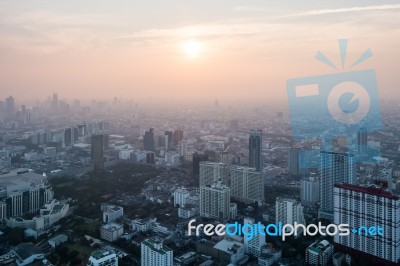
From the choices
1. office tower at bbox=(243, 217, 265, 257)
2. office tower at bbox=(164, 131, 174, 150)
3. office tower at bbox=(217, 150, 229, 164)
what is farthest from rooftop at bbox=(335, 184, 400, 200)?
office tower at bbox=(164, 131, 174, 150)

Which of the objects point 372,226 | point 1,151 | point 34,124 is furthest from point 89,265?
point 34,124

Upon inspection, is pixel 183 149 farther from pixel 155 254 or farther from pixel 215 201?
pixel 155 254

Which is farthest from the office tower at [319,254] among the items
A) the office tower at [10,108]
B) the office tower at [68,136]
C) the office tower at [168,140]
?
the office tower at [10,108]

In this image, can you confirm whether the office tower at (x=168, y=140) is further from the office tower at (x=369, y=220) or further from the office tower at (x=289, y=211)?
the office tower at (x=369, y=220)

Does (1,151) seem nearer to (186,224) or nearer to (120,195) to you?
(120,195)

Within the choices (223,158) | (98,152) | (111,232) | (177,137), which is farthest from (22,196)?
(177,137)
